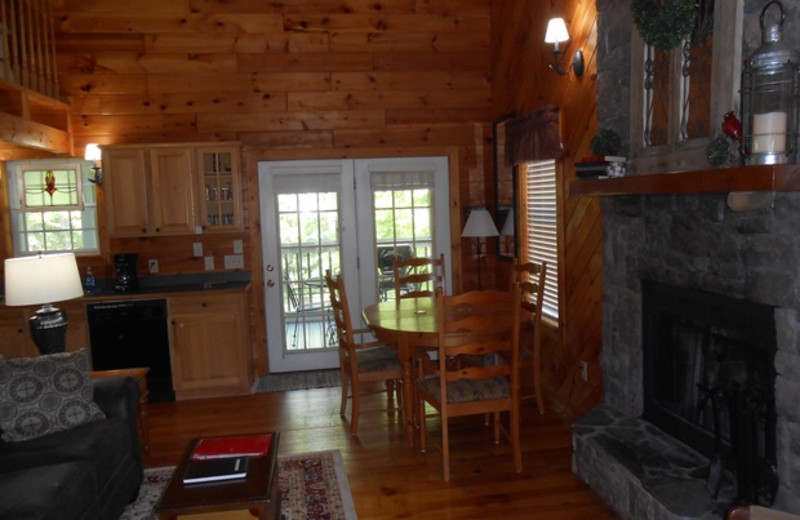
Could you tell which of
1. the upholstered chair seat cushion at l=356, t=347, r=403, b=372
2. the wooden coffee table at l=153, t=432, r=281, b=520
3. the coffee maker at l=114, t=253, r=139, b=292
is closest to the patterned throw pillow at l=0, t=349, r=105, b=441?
the wooden coffee table at l=153, t=432, r=281, b=520

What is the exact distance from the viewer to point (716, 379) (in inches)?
114

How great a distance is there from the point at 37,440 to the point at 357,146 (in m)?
3.61

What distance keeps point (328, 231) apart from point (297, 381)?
4.52 feet

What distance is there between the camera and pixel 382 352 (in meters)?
4.51

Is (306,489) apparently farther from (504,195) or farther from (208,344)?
(504,195)

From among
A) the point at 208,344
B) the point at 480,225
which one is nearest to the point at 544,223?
the point at 480,225

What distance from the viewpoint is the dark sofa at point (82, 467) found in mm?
2492

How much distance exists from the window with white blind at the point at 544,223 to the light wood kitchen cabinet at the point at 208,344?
2.41 meters

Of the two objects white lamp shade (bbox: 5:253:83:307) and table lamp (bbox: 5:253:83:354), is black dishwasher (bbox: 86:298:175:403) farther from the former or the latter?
white lamp shade (bbox: 5:253:83:307)

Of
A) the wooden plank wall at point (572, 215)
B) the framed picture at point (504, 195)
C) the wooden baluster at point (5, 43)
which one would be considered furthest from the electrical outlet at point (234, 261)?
the wooden plank wall at point (572, 215)

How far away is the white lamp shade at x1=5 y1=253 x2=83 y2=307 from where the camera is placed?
147 inches

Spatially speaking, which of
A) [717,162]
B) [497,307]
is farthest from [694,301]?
[497,307]

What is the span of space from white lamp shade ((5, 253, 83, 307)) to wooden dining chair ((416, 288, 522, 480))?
88.8 inches

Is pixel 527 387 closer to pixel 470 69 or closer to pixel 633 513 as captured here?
→ pixel 633 513
